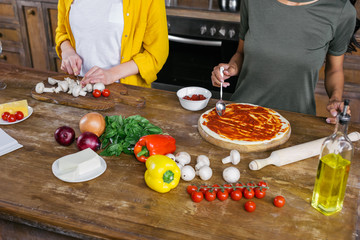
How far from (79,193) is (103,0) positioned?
4.14 ft

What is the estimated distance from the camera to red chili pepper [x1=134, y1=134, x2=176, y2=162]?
126 cm

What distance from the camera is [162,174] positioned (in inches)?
43.9

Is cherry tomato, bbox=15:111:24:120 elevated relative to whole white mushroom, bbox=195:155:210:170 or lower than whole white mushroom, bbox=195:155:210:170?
elevated

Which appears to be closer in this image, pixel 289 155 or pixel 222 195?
pixel 222 195

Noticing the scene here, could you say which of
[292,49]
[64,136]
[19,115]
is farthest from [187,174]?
[292,49]

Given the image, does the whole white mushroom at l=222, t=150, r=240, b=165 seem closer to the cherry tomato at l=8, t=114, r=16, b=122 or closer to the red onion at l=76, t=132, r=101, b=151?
the red onion at l=76, t=132, r=101, b=151

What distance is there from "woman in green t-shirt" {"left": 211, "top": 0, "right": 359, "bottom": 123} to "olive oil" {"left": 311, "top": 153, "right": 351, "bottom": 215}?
583mm

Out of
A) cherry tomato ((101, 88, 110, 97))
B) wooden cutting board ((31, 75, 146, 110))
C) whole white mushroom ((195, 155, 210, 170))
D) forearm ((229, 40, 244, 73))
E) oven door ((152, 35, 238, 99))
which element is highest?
forearm ((229, 40, 244, 73))

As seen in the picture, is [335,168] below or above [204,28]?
above

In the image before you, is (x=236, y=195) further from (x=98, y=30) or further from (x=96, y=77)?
(x=98, y=30)

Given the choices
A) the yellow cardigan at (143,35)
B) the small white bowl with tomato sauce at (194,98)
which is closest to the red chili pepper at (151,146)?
the small white bowl with tomato sauce at (194,98)

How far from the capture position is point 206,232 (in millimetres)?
987

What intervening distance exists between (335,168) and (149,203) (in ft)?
1.87

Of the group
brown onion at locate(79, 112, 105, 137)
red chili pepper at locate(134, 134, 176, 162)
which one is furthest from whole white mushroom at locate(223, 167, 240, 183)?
brown onion at locate(79, 112, 105, 137)
